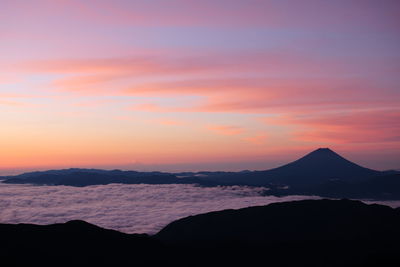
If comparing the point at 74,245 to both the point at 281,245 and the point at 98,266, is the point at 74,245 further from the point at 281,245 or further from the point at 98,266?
the point at 281,245

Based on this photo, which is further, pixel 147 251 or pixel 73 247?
pixel 147 251

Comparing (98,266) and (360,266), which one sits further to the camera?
(360,266)

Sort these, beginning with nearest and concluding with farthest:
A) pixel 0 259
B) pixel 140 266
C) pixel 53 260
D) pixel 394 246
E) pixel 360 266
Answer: pixel 0 259 < pixel 53 260 < pixel 140 266 < pixel 360 266 < pixel 394 246

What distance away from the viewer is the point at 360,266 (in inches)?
6152

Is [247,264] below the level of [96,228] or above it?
below

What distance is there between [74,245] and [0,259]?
2769 cm

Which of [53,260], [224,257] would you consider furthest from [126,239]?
[224,257]

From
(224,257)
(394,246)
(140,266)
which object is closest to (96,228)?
(140,266)

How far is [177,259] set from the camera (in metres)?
141

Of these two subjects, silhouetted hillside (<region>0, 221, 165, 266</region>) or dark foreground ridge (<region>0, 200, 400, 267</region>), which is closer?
silhouetted hillside (<region>0, 221, 165, 266</region>)

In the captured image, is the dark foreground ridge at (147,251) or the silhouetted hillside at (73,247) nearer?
the silhouetted hillside at (73,247)

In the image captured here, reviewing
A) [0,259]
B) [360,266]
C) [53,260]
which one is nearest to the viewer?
[0,259]

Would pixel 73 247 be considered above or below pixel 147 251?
above

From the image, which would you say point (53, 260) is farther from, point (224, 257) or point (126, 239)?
point (224, 257)
